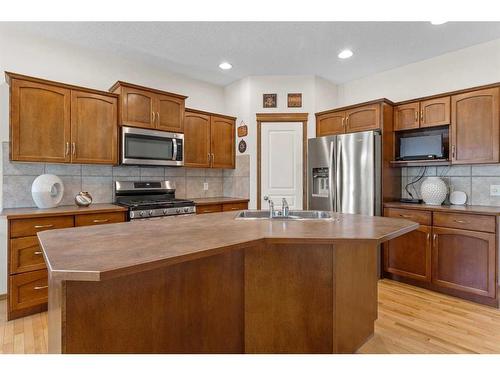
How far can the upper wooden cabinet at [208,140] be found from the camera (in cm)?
380

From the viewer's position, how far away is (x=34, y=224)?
2.39m

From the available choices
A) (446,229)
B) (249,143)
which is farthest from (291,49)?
(446,229)

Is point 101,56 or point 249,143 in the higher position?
point 101,56

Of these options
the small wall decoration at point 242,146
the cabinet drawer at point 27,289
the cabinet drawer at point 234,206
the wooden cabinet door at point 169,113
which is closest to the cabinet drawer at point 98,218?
the cabinet drawer at point 27,289

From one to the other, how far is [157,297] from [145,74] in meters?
3.19

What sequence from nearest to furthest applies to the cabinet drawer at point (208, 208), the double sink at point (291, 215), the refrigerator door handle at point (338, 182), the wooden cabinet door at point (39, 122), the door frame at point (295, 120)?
1. the double sink at point (291, 215)
2. the wooden cabinet door at point (39, 122)
3. the refrigerator door handle at point (338, 182)
4. the cabinet drawer at point (208, 208)
5. the door frame at point (295, 120)

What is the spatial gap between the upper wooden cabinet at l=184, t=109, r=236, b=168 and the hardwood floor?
2281 mm

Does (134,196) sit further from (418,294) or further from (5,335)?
(418,294)

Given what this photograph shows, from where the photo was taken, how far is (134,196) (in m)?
3.41

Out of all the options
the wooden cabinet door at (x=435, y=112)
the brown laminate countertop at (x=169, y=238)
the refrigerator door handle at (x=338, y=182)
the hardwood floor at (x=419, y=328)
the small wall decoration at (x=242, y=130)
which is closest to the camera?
the brown laminate countertop at (x=169, y=238)

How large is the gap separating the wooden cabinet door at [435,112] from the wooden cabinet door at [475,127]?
5cm

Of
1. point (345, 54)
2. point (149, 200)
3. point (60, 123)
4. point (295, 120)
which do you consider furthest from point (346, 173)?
Result: point (60, 123)

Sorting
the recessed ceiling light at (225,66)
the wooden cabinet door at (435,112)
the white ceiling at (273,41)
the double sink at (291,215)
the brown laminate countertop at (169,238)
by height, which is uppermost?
the recessed ceiling light at (225,66)

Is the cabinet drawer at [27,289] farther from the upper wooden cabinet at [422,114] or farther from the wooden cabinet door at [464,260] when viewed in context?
the upper wooden cabinet at [422,114]
